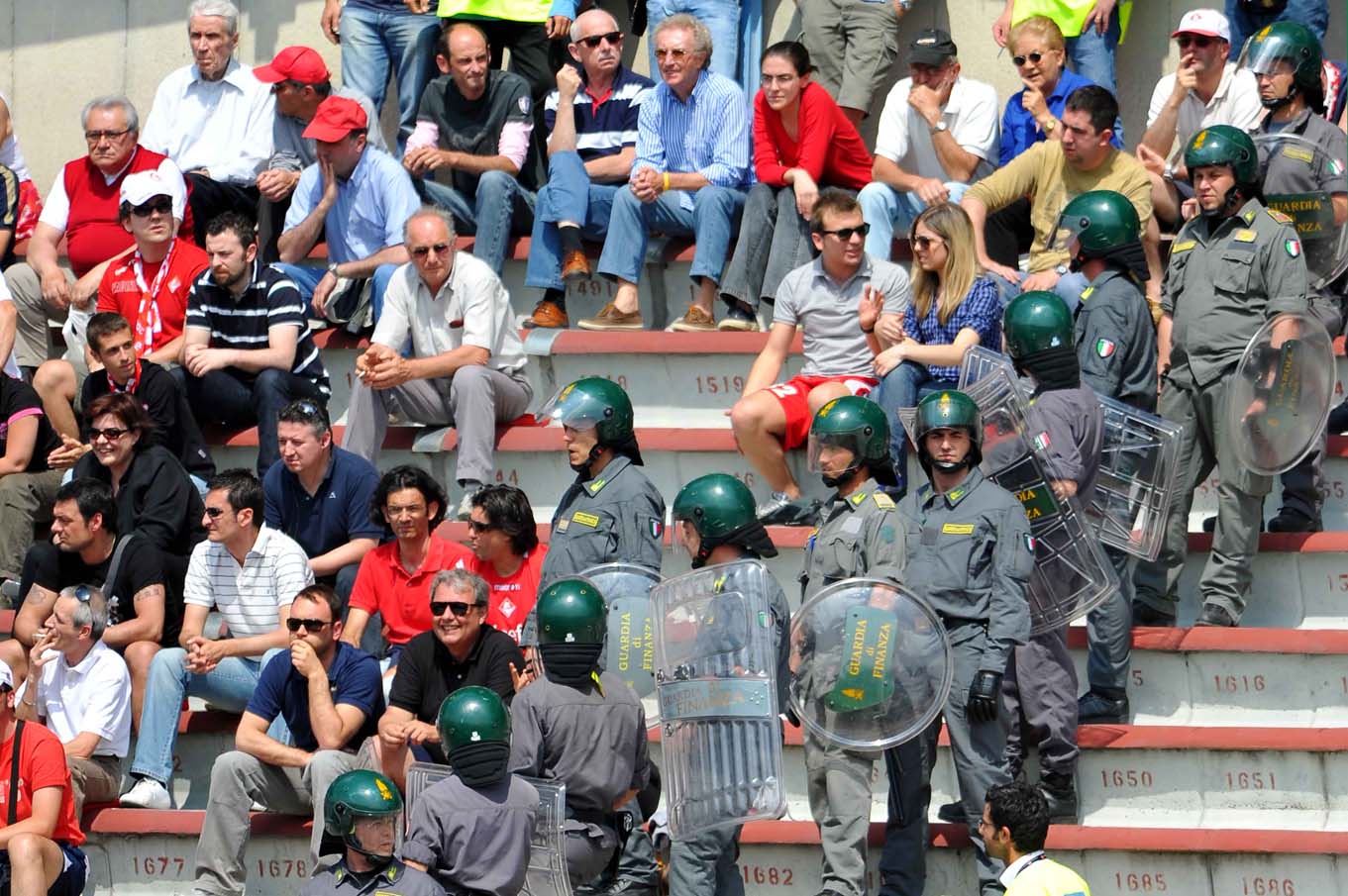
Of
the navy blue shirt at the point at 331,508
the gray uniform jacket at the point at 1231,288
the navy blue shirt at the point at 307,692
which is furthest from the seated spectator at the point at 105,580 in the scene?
the gray uniform jacket at the point at 1231,288

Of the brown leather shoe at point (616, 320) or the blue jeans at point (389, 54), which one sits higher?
the blue jeans at point (389, 54)

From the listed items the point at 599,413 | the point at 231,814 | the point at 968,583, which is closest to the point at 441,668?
the point at 231,814

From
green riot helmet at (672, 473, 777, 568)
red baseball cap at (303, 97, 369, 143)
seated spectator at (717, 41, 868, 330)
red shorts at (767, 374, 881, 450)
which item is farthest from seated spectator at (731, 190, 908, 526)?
red baseball cap at (303, 97, 369, 143)

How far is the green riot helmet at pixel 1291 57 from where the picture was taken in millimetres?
10102

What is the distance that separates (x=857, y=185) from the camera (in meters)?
10.9

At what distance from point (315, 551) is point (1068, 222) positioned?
330 cm

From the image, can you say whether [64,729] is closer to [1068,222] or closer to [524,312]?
[524,312]

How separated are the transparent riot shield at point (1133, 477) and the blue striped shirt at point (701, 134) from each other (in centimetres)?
252

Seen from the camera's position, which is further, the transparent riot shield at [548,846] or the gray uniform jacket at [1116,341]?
the gray uniform jacket at [1116,341]

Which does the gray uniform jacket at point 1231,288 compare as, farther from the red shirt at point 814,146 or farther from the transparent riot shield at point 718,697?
the transparent riot shield at point 718,697

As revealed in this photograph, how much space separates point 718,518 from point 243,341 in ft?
11.4

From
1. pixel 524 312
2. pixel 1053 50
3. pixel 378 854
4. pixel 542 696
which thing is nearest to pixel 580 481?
pixel 542 696

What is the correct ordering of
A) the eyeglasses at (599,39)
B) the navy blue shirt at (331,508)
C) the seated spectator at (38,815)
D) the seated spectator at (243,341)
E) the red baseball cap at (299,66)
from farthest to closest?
the red baseball cap at (299,66)
the eyeglasses at (599,39)
the seated spectator at (243,341)
the navy blue shirt at (331,508)
the seated spectator at (38,815)

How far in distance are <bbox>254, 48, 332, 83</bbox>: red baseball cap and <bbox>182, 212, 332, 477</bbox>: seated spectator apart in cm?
121
